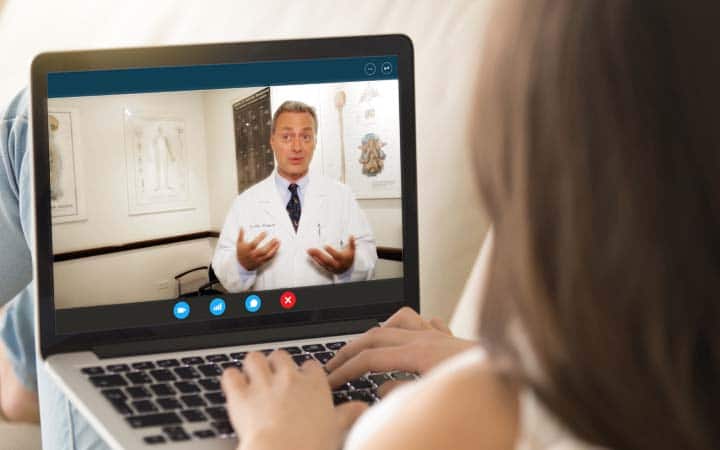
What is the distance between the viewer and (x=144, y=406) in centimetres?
59

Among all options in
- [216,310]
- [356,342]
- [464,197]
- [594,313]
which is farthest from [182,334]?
[594,313]

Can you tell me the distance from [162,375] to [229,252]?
141 millimetres

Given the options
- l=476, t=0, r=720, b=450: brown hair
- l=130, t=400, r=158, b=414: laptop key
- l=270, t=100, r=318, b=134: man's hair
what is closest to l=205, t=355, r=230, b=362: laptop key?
l=130, t=400, r=158, b=414: laptop key

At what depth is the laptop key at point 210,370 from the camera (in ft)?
2.15

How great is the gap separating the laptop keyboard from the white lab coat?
0.07 m

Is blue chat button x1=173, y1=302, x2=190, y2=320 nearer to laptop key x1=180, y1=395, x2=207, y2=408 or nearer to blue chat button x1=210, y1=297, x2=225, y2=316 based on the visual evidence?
blue chat button x1=210, y1=297, x2=225, y2=316

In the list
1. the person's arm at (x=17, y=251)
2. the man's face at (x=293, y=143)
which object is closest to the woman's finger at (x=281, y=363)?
the man's face at (x=293, y=143)

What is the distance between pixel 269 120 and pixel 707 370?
1.56 ft

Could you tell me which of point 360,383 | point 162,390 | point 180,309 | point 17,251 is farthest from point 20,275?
point 360,383

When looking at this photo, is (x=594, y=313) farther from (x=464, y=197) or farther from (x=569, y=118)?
(x=464, y=197)

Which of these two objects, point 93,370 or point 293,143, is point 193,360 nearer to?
point 93,370

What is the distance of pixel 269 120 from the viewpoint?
2.42ft

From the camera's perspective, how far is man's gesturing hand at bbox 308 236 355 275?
760 millimetres

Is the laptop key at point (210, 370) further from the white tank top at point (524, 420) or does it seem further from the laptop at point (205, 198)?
the white tank top at point (524, 420)
